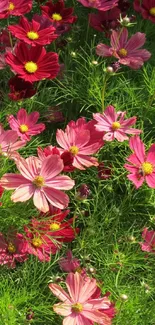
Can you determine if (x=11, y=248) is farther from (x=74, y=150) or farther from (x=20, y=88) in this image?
(x=20, y=88)

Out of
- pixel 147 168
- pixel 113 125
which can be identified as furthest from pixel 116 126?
pixel 147 168

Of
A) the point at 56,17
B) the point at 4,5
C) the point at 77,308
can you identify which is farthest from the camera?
the point at 56,17

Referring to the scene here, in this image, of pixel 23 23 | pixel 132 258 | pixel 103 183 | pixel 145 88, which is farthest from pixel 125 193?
pixel 23 23

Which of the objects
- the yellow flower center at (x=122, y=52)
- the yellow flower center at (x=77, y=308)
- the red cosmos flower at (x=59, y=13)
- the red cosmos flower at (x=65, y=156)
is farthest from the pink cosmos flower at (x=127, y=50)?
the yellow flower center at (x=77, y=308)

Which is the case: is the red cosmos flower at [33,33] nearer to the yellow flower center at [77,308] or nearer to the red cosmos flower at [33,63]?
the red cosmos flower at [33,63]

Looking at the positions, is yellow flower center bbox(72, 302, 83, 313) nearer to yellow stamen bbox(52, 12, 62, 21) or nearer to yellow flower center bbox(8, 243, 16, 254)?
yellow flower center bbox(8, 243, 16, 254)

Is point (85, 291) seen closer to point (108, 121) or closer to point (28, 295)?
point (28, 295)

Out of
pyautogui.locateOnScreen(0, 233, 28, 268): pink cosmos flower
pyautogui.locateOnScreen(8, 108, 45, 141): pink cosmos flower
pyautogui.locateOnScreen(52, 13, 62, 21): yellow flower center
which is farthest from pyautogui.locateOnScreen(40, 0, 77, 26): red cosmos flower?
pyautogui.locateOnScreen(0, 233, 28, 268): pink cosmos flower
